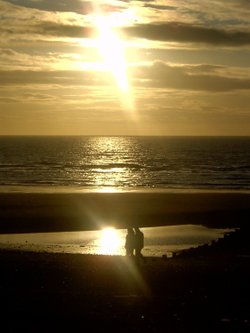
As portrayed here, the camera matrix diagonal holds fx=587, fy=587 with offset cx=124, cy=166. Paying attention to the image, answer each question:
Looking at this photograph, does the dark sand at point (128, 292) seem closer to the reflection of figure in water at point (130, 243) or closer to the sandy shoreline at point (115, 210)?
the reflection of figure in water at point (130, 243)

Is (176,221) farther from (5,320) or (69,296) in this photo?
(5,320)

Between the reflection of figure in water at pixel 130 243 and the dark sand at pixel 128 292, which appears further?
the reflection of figure in water at pixel 130 243

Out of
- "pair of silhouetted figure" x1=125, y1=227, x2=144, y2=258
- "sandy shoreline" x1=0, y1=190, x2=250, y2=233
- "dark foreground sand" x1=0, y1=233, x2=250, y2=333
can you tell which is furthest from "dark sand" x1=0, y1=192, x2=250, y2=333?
"sandy shoreline" x1=0, y1=190, x2=250, y2=233

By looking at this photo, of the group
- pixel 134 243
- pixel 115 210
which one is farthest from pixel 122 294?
pixel 115 210

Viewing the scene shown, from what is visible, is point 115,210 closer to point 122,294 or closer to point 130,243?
point 130,243

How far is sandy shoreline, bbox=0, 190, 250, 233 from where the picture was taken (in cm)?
3481

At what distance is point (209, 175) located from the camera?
8350 cm

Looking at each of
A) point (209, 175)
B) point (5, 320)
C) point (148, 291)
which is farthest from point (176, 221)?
point (209, 175)

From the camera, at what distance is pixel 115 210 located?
42.5 meters

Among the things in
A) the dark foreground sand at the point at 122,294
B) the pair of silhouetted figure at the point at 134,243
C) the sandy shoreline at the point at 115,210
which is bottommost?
the dark foreground sand at the point at 122,294

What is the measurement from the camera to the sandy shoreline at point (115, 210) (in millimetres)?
34812

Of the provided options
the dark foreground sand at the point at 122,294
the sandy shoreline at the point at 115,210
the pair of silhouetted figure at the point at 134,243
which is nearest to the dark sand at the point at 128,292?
the dark foreground sand at the point at 122,294

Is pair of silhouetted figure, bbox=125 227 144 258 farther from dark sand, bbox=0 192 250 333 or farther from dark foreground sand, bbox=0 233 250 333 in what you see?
dark foreground sand, bbox=0 233 250 333

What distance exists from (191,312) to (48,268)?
620cm
